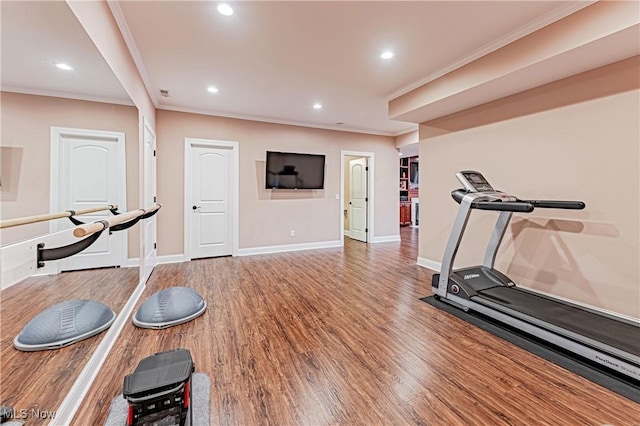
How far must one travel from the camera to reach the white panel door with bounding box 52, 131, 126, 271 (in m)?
1.81

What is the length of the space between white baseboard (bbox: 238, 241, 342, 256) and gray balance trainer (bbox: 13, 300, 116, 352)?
3248mm

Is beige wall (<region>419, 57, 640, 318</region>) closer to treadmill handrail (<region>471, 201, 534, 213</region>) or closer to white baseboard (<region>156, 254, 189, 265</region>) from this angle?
treadmill handrail (<region>471, 201, 534, 213</region>)

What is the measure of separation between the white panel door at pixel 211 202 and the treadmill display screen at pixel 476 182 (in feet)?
13.2

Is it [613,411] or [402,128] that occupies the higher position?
[402,128]

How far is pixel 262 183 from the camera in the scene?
5.57 m

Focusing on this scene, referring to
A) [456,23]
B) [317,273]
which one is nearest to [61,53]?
[456,23]

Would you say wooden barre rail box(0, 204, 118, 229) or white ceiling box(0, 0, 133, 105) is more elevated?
→ white ceiling box(0, 0, 133, 105)

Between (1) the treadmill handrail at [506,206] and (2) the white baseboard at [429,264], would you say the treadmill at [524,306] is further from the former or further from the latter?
(2) the white baseboard at [429,264]

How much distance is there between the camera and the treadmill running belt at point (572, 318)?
1.99 m

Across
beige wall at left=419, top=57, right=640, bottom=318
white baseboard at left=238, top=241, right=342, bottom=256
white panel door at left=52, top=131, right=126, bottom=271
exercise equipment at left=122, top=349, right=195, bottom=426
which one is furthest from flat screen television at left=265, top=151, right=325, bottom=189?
exercise equipment at left=122, top=349, right=195, bottom=426

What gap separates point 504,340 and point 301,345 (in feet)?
5.45

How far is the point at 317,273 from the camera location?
4258 mm

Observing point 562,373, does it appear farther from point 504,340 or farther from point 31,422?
point 31,422

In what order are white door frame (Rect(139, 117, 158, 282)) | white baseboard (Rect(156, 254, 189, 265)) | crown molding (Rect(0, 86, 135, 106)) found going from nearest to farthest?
crown molding (Rect(0, 86, 135, 106)) < white door frame (Rect(139, 117, 158, 282)) < white baseboard (Rect(156, 254, 189, 265))
